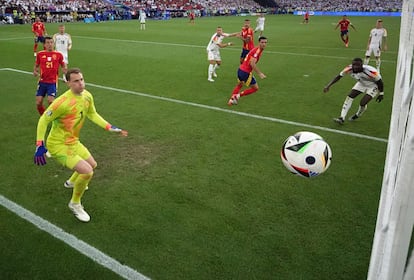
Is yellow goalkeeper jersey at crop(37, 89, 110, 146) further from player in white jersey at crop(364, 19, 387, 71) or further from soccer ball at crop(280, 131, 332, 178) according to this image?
player in white jersey at crop(364, 19, 387, 71)

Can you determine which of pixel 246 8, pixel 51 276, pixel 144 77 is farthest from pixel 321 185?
pixel 246 8

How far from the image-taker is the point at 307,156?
486 centimetres

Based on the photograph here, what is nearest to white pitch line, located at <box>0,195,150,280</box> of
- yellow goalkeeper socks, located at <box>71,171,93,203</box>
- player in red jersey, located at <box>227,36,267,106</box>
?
yellow goalkeeper socks, located at <box>71,171,93,203</box>

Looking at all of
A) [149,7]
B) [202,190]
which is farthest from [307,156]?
[149,7]

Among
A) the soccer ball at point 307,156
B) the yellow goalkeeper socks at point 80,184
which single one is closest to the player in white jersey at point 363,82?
the soccer ball at point 307,156

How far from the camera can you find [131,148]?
24.2 feet

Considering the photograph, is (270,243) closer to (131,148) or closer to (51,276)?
(51,276)

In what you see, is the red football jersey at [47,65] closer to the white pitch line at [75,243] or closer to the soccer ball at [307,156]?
the white pitch line at [75,243]

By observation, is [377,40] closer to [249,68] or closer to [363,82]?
[363,82]

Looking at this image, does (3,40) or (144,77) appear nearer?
(144,77)

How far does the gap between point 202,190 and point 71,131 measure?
2.18 m

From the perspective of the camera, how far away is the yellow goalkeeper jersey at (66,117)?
4.52m

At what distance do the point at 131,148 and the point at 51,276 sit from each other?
3.76 metres

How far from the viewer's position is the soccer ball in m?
4.85
